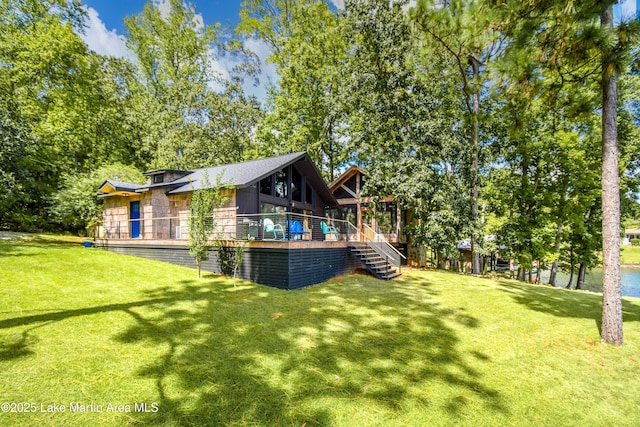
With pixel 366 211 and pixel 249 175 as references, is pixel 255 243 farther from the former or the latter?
pixel 366 211

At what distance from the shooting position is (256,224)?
33.7ft

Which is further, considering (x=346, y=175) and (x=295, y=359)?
(x=346, y=175)

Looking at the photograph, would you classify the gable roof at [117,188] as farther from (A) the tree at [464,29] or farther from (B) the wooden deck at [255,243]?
(A) the tree at [464,29]

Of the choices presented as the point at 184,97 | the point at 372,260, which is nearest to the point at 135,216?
the point at 372,260

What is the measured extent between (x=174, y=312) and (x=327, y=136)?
818 inches

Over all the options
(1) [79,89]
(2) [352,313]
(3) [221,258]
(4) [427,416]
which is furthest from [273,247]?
(1) [79,89]

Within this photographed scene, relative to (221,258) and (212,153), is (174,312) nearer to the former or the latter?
(221,258)

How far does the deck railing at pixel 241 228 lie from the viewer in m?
9.89

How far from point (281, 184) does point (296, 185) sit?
51.9 inches

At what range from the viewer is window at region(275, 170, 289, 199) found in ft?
46.5

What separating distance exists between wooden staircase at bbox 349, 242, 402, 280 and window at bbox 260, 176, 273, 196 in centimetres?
465

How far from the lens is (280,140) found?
24.1 m

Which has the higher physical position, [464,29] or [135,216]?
[464,29]

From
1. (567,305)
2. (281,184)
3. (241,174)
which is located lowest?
Result: (567,305)
